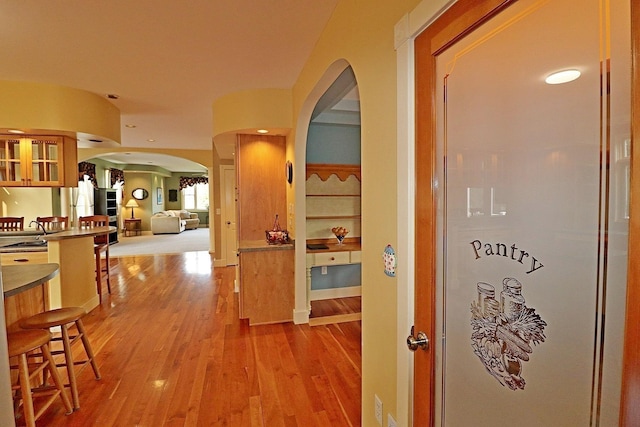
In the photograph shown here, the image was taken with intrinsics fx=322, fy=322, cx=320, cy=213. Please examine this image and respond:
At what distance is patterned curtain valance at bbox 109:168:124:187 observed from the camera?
34.1 ft

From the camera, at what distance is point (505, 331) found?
0.82 m

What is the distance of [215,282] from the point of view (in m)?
5.29

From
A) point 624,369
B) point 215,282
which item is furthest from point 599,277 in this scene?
point 215,282

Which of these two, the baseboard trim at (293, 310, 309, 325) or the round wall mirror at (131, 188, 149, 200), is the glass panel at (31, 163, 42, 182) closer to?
the baseboard trim at (293, 310, 309, 325)

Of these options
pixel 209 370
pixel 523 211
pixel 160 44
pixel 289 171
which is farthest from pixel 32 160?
pixel 523 211

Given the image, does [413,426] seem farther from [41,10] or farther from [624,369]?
[41,10]

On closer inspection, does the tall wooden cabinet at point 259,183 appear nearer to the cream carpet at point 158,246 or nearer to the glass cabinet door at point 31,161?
the glass cabinet door at point 31,161

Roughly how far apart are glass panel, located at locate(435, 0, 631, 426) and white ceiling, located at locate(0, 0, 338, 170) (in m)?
1.55

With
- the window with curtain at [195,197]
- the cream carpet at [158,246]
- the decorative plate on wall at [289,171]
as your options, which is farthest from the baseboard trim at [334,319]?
the window with curtain at [195,197]

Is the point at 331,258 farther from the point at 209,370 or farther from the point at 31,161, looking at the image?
the point at 31,161

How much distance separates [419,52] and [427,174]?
1.42 ft

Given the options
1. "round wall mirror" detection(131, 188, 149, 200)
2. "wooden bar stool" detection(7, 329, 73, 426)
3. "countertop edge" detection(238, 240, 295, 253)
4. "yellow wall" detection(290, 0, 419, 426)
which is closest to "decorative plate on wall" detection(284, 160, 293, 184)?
"countertop edge" detection(238, 240, 295, 253)

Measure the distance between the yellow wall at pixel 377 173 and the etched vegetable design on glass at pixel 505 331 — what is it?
0.41 metres

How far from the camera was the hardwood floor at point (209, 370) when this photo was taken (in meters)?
2.06
